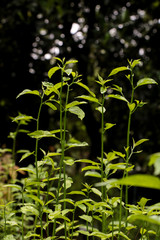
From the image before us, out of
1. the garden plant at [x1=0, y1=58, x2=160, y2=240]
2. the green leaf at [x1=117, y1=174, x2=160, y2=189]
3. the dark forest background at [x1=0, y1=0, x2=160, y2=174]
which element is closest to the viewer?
the green leaf at [x1=117, y1=174, x2=160, y2=189]

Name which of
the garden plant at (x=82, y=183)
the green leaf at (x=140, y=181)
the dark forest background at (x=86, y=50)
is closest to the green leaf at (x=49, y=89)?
the garden plant at (x=82, y=183)

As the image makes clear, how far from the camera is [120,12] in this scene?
3441 mm

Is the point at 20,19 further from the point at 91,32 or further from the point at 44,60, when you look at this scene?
the point at 91,32

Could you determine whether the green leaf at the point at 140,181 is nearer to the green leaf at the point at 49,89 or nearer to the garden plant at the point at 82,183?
the garden plant at the point at 82,183

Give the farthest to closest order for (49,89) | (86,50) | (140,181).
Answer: (86,50), (49,89), (140,181)

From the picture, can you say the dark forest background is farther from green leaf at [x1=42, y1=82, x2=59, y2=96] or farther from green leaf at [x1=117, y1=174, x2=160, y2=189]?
green leaf at [x1=117, y1=174, x2=160, y2=189]

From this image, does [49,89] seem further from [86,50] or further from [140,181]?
[86,50]

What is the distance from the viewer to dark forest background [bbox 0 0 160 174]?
10.8ft

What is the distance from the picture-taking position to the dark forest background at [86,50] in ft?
10.8

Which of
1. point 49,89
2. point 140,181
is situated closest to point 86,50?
point 49,89

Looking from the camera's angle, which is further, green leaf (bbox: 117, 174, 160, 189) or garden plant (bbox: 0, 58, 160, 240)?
garden plant (bbox: 0, 58, 160, 240)

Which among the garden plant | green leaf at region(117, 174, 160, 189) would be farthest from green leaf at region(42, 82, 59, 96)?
green leaf at region(117, 174, 160, 189)

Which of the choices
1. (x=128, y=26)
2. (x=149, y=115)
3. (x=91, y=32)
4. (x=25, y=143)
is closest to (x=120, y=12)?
(x=128, y=26)

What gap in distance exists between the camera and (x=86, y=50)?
3346 millimetres
